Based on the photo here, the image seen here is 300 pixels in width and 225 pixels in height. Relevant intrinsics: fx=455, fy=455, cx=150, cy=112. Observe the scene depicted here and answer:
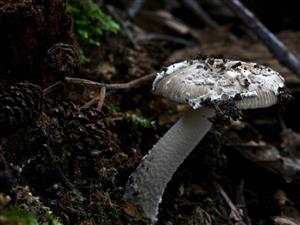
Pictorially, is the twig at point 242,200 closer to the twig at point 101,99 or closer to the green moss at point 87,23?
the twig at point 101,99

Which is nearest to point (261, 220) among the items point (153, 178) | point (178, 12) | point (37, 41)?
point (153, 178)

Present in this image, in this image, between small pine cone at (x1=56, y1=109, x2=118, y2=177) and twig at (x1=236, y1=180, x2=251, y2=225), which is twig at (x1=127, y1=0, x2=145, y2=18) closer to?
twig at (x1=236, y1=180, x2=251, y2=225)

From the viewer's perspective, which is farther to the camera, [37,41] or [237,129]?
[237,129]

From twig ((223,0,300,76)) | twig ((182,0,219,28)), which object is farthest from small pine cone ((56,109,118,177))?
twig ((182,0,219,28))

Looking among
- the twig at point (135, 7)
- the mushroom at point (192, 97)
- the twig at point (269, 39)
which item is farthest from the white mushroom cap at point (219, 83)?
the twig at point (135, 7)

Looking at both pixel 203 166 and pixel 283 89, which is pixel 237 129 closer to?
pixel 203 166

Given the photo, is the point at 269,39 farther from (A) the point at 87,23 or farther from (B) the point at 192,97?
(B) the point at 192,97
